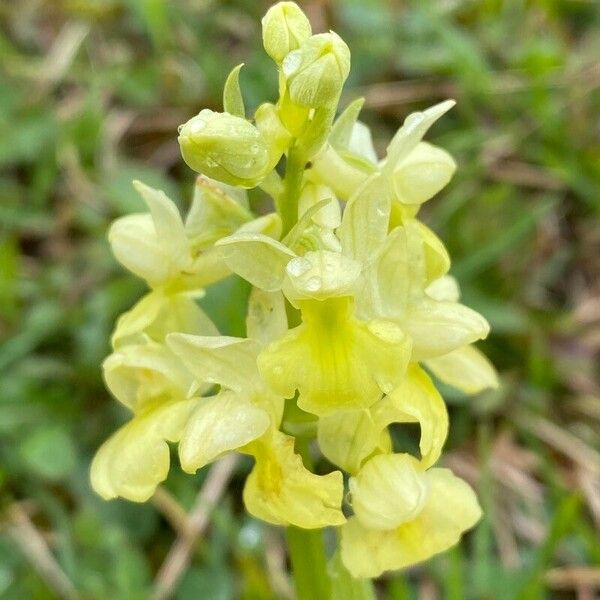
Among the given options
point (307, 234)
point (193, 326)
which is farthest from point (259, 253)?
point (193, 326)

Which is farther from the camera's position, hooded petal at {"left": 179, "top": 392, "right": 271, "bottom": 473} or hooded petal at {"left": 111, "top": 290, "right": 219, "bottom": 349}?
hooded petal at {"left": 111, "top": 290, "right": 219, "bottom": 349}

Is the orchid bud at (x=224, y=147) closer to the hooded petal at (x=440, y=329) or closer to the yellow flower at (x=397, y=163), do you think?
the yellow flower at (x=397, y=163)

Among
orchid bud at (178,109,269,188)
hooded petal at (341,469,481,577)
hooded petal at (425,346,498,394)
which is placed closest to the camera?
orchid bud at (178,109,269,188)

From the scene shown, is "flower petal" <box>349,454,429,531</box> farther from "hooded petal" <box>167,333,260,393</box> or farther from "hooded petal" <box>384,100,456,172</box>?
"hooded petal" <box>384,100,456,172</box>

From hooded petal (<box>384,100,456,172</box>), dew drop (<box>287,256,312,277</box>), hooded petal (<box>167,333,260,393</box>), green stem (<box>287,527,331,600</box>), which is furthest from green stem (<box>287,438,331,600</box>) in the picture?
hooded petal (<box>384,100,456,172</box>)

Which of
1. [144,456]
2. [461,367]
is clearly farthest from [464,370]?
[144,456]

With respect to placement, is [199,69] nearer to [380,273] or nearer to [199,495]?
[199,495]
